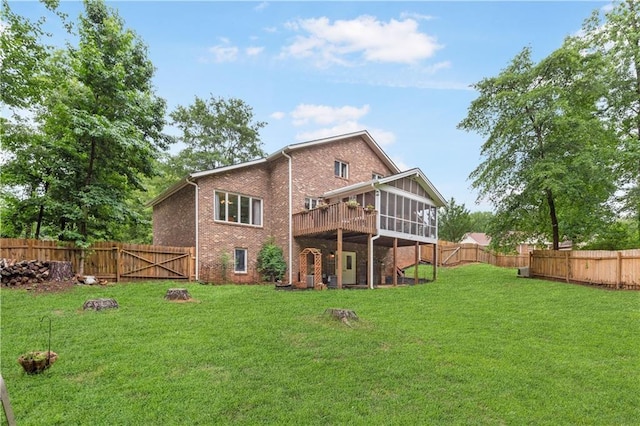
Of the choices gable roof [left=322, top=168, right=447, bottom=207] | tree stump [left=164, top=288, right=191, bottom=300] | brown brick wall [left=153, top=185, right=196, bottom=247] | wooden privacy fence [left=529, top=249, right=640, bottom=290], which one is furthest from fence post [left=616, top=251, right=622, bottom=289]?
brown brick wall [left=153, top=185, right=196, bottom=247]

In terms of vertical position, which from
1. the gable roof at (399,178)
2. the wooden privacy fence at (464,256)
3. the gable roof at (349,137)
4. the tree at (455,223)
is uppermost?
the gable roof at (349,137)

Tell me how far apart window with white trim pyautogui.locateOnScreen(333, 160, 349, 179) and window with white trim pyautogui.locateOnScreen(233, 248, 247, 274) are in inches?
265

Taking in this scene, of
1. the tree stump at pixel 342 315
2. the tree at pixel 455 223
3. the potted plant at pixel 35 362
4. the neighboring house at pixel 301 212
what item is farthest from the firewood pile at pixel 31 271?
the tree at pixel 455 223

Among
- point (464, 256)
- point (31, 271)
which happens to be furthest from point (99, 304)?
point (464, 256)

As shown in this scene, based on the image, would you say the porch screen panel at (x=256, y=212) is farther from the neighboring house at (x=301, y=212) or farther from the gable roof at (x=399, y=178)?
the gable roof at (x=399, y=178)

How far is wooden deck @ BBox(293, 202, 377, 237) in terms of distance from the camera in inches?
583

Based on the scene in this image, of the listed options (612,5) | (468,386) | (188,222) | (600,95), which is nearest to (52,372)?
(468,386)

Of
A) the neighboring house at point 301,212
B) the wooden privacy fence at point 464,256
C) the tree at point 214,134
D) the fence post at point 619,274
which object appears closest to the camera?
A: the fence post at point 619,274

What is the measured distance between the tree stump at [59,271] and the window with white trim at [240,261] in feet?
21.0

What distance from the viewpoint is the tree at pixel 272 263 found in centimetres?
1622

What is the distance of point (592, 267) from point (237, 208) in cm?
1657

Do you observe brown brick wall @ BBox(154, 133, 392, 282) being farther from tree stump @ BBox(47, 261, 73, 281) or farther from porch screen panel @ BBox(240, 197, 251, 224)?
tree stump @ BBox(47, 261, 73, 281)

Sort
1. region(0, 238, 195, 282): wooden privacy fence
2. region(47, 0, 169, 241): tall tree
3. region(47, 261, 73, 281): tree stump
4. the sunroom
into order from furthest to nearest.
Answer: the sunroom < region(47, 0, 169, 241): tall tree < region(0, 238, 195, 282): wooden privacy fence < region(47, 261, 73, 281): tree stump

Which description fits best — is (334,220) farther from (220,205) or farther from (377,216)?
(220,205)
